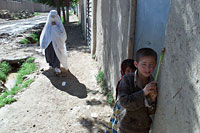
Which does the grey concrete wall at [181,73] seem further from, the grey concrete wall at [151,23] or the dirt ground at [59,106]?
the dirt ground at [59,106]

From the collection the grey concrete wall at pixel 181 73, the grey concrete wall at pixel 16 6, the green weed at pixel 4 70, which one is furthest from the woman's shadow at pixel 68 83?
the grey concrete wall at pixel 16 6

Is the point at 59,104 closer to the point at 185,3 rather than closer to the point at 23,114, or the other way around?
the point at 23,114

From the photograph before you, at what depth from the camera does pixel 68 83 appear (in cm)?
496

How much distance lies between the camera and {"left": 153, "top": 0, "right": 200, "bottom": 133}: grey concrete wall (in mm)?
1002

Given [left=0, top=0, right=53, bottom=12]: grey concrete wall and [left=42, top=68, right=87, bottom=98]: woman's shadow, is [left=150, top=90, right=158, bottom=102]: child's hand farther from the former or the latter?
[left=0, top=0, right=53, bottom=12]: grey concrete wall

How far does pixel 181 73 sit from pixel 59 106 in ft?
10.3

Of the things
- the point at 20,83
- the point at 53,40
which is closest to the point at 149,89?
the point at 53,40

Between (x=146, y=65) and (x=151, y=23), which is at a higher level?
(x=151, y=23)

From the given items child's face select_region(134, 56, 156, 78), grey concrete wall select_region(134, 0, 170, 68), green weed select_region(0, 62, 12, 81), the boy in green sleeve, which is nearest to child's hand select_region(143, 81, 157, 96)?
the boy in green sleeve

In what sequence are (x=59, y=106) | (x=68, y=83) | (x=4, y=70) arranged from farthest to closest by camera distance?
1. (x=4, y=70)
2. (x=68, y=83)
3. (x=59, y=106)

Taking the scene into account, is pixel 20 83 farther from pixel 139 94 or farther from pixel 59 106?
pixel 139 94

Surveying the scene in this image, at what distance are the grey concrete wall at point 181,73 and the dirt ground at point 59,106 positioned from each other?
199 centimetres

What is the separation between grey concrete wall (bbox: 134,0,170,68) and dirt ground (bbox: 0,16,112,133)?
64.4 inches

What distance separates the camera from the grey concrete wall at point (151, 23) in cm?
176
